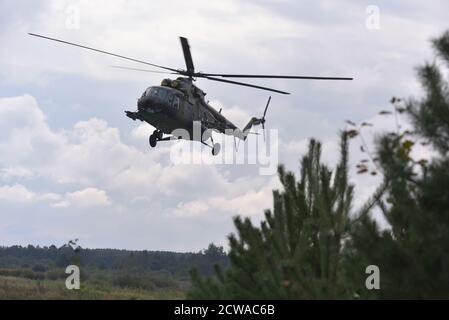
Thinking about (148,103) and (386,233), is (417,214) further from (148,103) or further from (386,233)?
(148,103)

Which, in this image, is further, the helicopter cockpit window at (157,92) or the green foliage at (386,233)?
the helicopter cockpit window at (157,92)

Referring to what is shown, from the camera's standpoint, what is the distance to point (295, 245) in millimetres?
10711

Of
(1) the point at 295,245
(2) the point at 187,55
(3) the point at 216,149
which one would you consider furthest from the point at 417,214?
(3) the point at 216,149

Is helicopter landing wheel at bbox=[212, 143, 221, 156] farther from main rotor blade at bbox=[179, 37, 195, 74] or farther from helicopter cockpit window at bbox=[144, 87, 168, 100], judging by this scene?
helicopter cockpit window at bbox=[144, 87, 168, 100]

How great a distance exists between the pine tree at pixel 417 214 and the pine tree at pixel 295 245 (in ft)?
1.42

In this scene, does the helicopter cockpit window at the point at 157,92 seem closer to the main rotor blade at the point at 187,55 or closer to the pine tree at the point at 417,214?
the main rotor blade at the point at 187,55

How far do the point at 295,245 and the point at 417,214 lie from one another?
2456 mm

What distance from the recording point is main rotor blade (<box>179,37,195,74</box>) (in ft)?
102

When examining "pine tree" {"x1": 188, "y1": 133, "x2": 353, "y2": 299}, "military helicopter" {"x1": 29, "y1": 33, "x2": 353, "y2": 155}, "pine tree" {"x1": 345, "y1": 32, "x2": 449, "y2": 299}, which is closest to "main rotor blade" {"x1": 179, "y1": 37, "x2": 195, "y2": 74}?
"military helicopter" {"x1": 29, "y1": 33, "x2": 353, "y2": 155}

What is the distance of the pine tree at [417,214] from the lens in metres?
8.58

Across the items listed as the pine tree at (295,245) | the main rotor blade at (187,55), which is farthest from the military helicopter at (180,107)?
the pine tree at (295,245)

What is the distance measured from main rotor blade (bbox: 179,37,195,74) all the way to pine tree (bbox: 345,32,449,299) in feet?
73.6

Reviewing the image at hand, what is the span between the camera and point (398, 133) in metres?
8.78
